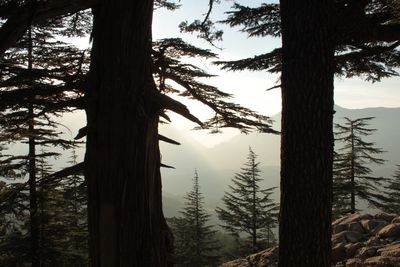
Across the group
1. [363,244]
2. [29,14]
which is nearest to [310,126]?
[29,14]

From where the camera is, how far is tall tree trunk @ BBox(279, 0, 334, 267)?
12.9 ft

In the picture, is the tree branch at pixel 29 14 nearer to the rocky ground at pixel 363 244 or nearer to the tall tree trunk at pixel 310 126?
the tall tree trunk at pixel 310 126

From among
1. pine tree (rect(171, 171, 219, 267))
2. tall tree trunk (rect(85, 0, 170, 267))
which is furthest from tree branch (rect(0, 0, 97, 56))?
pine tree (rect(171, 171, 219, 267))

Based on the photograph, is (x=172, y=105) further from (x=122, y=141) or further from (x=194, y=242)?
(x=194, y=242)

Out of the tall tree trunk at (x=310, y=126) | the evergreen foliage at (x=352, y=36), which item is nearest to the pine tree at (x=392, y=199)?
the evergreen foliage at (x=352, y=36)

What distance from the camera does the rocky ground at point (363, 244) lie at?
30.6ft

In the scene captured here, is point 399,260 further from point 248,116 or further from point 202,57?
point 202,57

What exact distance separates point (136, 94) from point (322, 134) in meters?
2.25

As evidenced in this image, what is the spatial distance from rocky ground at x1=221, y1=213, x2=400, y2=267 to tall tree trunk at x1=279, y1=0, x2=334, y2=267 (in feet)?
19.7

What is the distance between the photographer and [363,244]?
1084cm

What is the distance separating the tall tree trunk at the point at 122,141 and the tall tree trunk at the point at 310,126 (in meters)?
1.86

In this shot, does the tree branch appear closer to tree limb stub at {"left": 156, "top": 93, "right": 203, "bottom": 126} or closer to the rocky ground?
tree limb stub at {"left": 156, "top": 93, "right": 203, "bottom": 126}

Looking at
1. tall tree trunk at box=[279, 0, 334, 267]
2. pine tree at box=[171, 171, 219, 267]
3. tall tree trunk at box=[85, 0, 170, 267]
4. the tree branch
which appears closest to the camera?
the tree branch

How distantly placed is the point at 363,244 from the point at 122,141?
10339 mm
